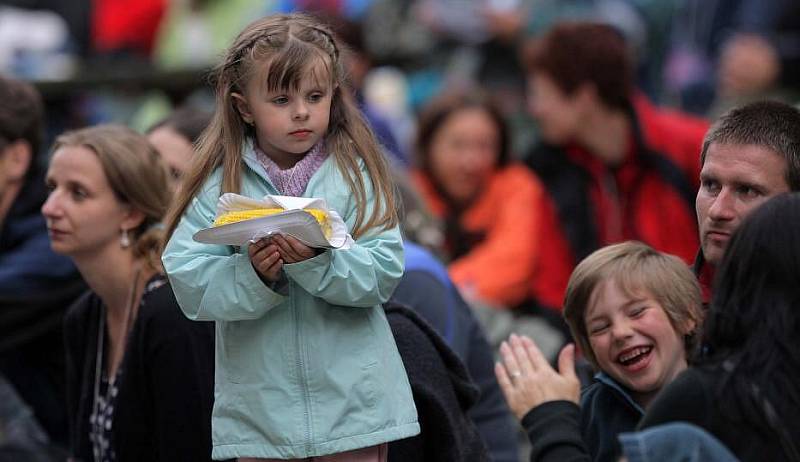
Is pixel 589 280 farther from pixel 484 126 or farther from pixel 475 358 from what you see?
pixel 484 126

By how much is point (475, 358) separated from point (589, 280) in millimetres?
1342

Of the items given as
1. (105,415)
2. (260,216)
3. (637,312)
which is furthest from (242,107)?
(105,415)

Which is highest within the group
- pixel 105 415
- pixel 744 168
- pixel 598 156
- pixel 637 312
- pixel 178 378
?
pixel 744 168

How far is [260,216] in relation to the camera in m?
3.21

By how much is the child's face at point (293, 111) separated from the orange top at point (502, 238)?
11.2ft

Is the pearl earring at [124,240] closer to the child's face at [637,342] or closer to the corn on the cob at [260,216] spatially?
the corn on the cob at [260,216]

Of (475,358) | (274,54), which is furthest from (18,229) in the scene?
(274,54)

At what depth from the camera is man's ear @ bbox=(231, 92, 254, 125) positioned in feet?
11.6

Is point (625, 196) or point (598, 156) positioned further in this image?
point (598, 156)

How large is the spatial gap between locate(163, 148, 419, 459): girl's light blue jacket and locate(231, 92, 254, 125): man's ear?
109 mm

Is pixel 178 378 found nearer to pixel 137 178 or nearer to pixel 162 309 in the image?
pixel 162 309

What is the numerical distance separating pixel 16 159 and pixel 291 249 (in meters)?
2.74

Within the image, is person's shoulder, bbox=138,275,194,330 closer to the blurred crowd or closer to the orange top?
the blurred crowd

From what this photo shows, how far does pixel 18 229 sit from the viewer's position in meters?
5.56
